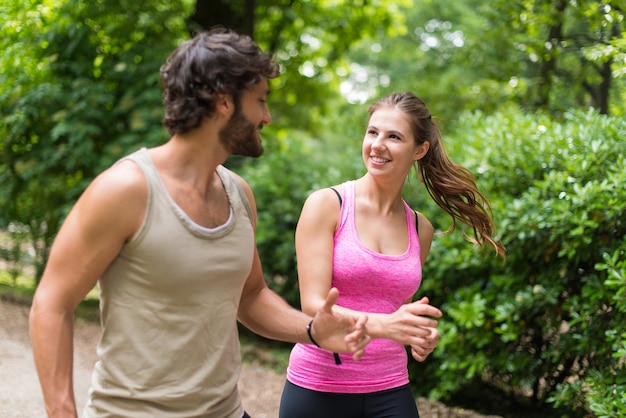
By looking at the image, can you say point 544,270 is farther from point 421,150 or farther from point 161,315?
point 161,315

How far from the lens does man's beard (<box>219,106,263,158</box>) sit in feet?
6.82

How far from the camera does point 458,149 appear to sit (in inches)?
239

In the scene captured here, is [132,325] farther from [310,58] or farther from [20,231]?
[310,58]

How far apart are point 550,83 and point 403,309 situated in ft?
25.6

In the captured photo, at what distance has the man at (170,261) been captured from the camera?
6.14 ft

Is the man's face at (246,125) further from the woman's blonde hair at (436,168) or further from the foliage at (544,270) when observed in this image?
the foliage at (544,270)

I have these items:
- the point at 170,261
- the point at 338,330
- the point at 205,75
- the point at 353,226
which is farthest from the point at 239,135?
the point at 353,226

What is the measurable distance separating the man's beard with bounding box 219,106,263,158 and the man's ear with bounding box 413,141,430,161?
1.23 metres

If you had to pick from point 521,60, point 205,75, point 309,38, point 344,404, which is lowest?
point 309,38

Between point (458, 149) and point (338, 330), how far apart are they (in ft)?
13.2

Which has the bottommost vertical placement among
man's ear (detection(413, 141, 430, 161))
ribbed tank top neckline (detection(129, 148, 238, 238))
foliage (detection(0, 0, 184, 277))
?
foliage (detection(0, 0, 184, 277))

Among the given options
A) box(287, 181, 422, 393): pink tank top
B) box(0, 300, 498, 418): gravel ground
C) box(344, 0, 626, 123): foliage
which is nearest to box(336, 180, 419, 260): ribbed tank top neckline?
box(287, 181, 422, 393): pink tank top

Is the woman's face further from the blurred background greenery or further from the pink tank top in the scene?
the blurred background greenery

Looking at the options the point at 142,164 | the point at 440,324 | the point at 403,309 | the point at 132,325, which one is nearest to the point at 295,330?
the point at 403,309
